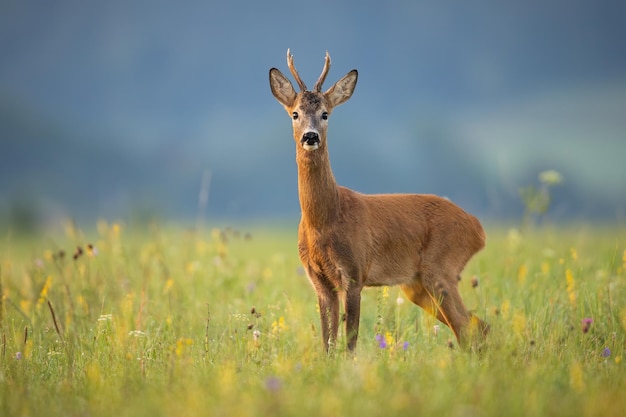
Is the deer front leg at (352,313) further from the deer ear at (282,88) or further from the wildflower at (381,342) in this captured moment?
the deer ear at (282,88)

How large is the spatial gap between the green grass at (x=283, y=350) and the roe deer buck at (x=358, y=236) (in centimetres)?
26

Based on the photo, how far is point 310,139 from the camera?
6.17 m

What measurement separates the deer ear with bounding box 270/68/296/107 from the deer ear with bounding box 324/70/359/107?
1.03ft

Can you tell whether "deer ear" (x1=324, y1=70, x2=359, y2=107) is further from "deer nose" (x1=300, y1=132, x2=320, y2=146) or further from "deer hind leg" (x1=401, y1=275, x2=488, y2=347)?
"deer hind leg" (x1=401, y1=275, x2=488, y2=347)

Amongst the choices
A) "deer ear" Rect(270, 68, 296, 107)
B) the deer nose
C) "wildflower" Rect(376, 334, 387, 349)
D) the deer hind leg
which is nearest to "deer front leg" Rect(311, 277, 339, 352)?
"wildflower" Rect(376, 334, 387, 349)

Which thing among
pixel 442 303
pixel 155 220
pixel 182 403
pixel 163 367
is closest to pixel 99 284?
pixel 155 220

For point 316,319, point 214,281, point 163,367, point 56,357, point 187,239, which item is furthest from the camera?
point 187,239

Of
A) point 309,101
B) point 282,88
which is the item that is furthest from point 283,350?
point 282,88

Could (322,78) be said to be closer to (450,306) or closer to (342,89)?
(342,89)

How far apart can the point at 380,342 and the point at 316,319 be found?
203cm

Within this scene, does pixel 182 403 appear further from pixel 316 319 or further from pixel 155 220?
pixel 155 220

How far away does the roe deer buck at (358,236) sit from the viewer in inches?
246

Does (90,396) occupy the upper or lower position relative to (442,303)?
lower

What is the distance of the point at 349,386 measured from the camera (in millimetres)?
4516
